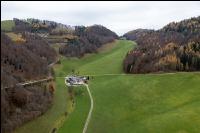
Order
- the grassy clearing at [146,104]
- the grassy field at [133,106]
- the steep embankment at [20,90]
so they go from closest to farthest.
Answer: the steep embankment at [20,90] → the grassy field at [133,106] → the grassy clearing at [146,104]

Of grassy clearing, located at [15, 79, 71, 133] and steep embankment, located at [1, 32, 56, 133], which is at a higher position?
steep embankment, located at [1, 32, 56, 133]

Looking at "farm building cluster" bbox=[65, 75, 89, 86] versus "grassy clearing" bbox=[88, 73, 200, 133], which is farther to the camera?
"farm building cluster" bbox=[65, 75, 89, 86]

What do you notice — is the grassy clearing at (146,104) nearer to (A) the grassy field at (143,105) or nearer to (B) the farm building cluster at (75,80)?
(A) the grassy field at (143,105)

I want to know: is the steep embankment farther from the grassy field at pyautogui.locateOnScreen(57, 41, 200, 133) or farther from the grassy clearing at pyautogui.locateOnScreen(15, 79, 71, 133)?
the grassy field at pyautogui.locateOnScreen(57, 41, 200, 133)

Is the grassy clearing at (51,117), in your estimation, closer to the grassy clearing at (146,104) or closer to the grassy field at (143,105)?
the grassy field at (143,105)

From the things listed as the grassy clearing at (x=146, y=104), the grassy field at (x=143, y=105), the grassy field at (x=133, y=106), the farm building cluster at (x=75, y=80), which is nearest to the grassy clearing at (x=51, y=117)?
the grassy field at (x=133, y=106)

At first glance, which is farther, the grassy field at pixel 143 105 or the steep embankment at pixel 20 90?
the grassy field at pixel 143 105

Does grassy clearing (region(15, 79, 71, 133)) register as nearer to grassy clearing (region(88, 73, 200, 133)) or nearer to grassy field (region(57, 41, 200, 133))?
grassy field (region(57, 41, 200, 133))

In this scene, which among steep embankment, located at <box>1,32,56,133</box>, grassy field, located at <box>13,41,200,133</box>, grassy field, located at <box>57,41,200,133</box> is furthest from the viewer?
grassy field, located at <box>57,41,200,133</box>

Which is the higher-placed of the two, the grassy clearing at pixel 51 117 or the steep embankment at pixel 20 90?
the steep embankment at pixel 20 90

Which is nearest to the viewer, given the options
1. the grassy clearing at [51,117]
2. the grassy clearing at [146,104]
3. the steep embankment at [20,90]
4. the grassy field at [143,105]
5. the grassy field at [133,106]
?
the steep embankment at [20,90]

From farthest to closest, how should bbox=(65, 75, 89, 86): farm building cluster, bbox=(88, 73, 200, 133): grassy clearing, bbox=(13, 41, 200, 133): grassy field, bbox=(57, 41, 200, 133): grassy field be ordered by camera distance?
1. bbox=(65, 75, 89, 86): farm building cluster
2. bbox=(88, 73, 200, 133): grassy clearing
3. bbox=(57, 41, 200, 133): grassy field
4. bbox=(13, 41, 200, 133): grassy field

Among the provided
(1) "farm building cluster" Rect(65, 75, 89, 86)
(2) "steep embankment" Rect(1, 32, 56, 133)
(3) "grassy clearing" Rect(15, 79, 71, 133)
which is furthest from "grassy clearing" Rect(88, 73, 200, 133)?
(2) "steep embankment" Rect(1, 32, 56, 133)
